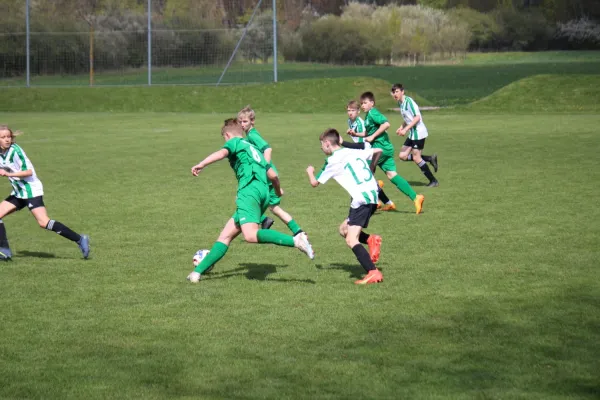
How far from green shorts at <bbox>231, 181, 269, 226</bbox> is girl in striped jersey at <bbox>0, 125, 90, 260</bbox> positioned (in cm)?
222

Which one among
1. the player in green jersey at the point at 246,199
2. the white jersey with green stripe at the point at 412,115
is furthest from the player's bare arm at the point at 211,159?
the white jersey with green stripe at the point at 412,115

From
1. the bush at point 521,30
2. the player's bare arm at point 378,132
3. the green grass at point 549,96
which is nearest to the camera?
the player's bare arm at point 378,132

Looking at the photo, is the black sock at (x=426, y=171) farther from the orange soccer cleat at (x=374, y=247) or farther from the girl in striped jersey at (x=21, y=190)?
the girl in striped jersey at (x=21, y=190)

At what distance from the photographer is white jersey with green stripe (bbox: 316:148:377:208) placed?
9.41 metres

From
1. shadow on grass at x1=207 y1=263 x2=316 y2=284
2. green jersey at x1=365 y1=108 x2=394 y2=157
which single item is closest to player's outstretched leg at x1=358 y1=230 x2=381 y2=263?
shadow on grass at x1=207 y1=263 x2=316 y2=284

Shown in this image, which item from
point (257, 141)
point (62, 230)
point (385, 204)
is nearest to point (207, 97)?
point (385, 204)

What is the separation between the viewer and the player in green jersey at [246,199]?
A: 30.6 feet

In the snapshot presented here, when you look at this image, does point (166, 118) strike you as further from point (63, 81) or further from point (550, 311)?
point (550, 311)

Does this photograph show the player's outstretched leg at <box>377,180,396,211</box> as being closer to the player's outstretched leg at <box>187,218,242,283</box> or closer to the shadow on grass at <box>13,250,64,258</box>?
the player's outstretched leg at <box>187,218,242,283</box>

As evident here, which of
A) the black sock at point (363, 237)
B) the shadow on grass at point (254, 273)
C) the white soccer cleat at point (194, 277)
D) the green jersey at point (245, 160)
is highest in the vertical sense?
the green jersey at point (245, 160)

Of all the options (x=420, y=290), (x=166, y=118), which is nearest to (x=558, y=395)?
(x=420, y=290)

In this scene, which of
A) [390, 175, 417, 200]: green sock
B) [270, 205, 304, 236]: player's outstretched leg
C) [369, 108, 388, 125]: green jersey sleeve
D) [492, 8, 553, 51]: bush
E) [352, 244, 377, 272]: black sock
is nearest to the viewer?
[352, 244, 377, 272]: black sock

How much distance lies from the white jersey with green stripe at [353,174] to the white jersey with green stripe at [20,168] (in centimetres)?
356

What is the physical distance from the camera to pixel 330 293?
347 inches
